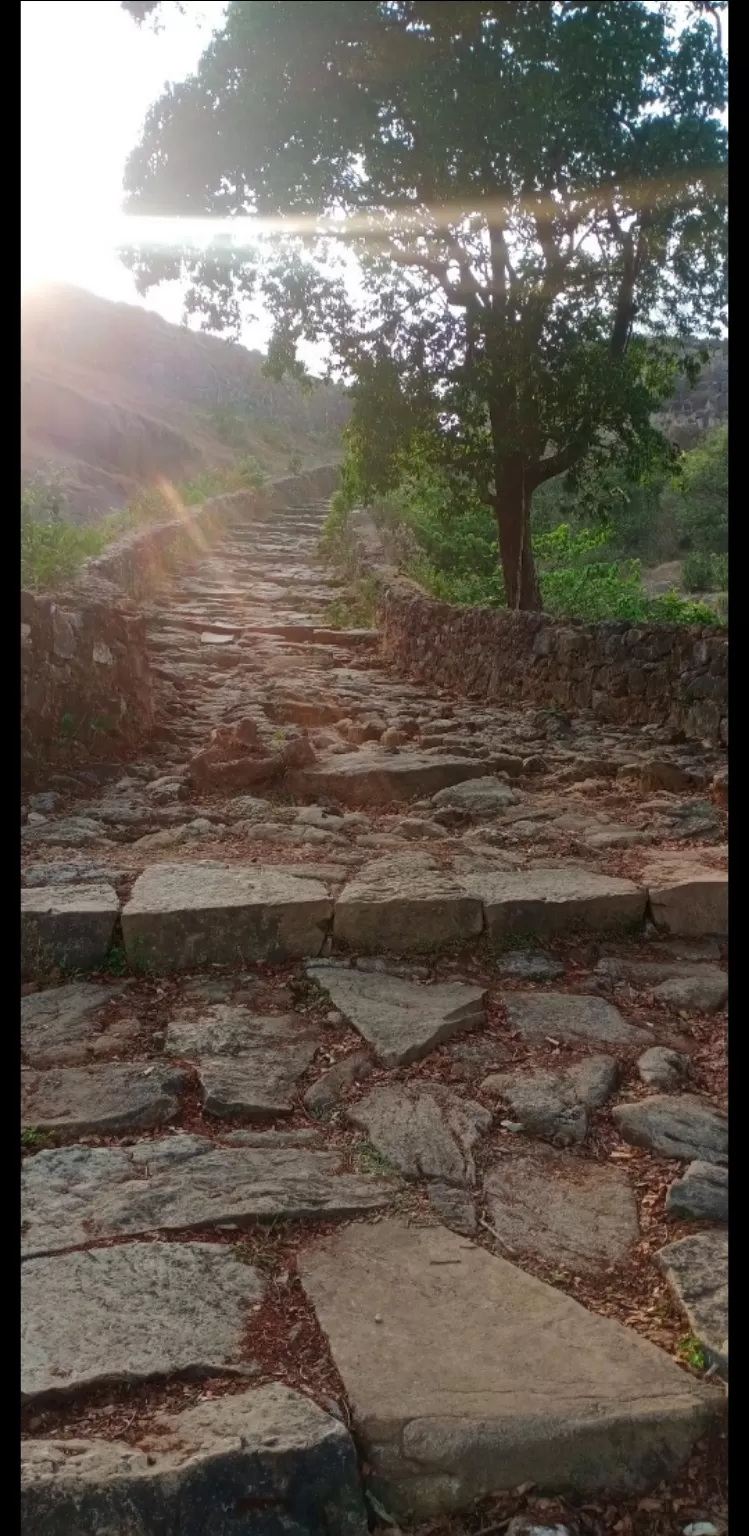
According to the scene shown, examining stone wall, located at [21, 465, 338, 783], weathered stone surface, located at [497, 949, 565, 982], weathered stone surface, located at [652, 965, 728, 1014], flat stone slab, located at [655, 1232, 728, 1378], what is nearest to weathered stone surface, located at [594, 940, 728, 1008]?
weathered stone surface, located at [652, 965, 728, 1014]

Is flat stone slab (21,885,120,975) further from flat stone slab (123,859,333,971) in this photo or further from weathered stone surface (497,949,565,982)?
weathered stone surface (497,949,565,982)

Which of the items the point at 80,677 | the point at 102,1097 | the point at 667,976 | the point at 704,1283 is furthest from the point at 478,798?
the point at 704,1283

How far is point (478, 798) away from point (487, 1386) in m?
3.98

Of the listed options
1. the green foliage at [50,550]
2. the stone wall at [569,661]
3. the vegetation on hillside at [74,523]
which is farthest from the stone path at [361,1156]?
the green foliage at [50,550]

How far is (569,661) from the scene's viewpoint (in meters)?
8.04

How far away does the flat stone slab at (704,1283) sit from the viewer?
186 cm

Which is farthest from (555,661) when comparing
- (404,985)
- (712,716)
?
(404,985)

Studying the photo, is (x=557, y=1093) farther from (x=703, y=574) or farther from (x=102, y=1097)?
(x=703, y=574)

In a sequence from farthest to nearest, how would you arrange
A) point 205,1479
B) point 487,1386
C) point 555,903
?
point 555,903 < point 487,1386 < point 205,1479

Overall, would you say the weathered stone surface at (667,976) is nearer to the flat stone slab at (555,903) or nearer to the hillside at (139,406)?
the flat stone slab at (555,903)

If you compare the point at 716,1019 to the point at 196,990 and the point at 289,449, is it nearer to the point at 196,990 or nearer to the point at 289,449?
the point at 196,990

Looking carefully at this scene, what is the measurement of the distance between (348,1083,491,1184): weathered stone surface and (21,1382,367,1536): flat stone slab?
844mm

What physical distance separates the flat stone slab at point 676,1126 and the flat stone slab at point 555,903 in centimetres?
105
